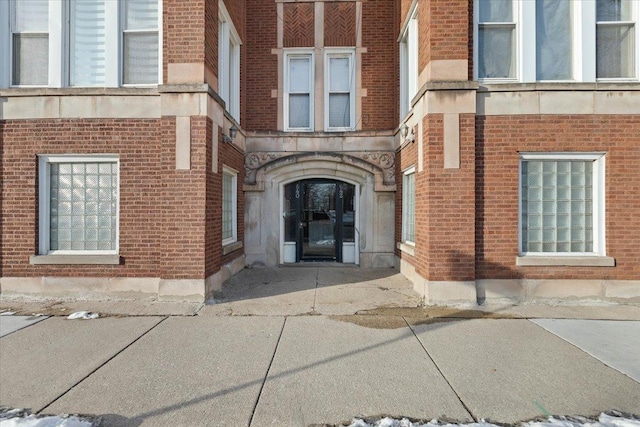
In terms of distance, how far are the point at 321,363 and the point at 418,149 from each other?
14.0 feet

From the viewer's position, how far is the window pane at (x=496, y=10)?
19.9 ft

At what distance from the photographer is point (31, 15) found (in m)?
6.34

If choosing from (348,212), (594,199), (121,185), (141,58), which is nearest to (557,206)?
(594,199)

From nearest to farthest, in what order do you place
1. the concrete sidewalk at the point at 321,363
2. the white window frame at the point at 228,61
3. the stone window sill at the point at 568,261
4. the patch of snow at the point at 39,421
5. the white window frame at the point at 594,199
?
the patch of snow at the point at 39,421 → the concrete sidewalk at the point at 321,363 → the stone window sill at the point at 568,261 → the white window frame at the point at 594,199 → the white window frame at the point at 228,61

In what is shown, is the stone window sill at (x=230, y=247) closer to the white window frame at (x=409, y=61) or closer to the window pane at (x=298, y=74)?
the window pane at (x=298, y=74)

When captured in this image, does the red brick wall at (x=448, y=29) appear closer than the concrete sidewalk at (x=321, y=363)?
No

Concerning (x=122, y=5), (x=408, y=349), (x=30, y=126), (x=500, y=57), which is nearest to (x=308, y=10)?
(x=122, y=5)

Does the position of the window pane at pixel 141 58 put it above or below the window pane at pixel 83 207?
above

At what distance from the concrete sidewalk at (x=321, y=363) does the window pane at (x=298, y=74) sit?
5.79m

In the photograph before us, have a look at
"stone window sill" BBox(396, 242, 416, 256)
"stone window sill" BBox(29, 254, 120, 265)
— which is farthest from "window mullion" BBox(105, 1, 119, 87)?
"stone window sill" BBox(396, 242, 416, 256)

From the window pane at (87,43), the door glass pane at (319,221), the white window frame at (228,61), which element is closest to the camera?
the window pane at (87,43)

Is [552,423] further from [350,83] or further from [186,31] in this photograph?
[350,83]

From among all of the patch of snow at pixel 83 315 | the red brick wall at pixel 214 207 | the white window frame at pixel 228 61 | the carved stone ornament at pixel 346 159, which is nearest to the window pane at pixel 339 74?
the carved stone ornament at pixel 346 159

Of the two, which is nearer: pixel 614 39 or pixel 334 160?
pixel 614 39
